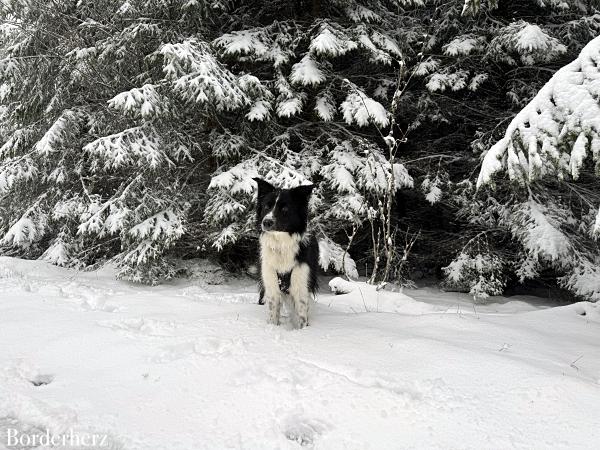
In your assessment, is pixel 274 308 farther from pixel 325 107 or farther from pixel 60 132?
pixel 60 132

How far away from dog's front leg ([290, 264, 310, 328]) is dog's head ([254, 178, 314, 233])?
17.5 inches

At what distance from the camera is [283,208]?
4730 millimetres

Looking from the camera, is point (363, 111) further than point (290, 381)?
Yes

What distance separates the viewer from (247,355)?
343 cm

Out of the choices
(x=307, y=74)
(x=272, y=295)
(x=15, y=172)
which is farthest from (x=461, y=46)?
(x=15, y=172)

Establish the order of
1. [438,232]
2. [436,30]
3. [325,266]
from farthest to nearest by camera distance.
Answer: [438,232], [436,30], [325,266]

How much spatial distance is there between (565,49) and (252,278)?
24.0 feet

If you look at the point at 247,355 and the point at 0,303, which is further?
the point at 0,303

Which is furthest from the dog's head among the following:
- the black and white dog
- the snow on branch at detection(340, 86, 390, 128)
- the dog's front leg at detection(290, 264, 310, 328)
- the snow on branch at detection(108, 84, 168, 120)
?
the snow on branch at detection(340, 86, 390, 128)

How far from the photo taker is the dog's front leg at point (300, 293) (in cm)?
461

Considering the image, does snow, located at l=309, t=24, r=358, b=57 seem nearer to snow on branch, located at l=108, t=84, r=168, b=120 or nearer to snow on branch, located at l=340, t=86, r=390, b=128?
snow on branch, located at l=340, t=86, r=390, b=128

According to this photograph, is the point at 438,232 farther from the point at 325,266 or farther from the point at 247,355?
the point at 247,355

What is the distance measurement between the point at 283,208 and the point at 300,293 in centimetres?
92

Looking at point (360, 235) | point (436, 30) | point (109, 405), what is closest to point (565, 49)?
point (436, 30)
